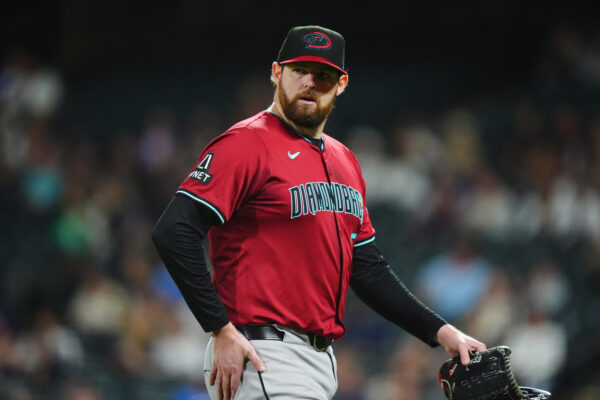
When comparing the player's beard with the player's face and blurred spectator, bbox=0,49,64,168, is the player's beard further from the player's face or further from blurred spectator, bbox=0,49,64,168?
blurred spectator, bbox=0,49,64,168

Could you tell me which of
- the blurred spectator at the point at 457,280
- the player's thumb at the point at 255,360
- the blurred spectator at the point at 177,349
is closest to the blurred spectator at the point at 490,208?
the blurred spectator at the point at 457,280

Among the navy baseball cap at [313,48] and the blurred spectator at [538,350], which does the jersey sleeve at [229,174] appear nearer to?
the navy baseball cap at [313,48]

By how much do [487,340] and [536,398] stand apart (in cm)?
416

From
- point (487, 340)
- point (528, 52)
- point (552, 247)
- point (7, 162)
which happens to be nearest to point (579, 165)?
point (552, 247)

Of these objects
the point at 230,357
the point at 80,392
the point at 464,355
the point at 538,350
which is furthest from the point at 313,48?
the point at 80,392

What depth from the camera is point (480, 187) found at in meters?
8.62

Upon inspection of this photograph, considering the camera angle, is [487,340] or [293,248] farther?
[487,340]

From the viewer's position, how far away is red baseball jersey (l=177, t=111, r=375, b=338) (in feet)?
9.41

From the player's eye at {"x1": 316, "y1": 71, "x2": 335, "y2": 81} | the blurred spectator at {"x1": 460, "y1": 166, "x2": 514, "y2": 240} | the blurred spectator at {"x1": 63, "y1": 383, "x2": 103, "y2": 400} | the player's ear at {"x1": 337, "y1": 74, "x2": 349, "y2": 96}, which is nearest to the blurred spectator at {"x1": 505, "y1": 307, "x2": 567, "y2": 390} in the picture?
the blurred spectator at {"x1": 460, "y1": 166, "x2": 514, "y2": 240}

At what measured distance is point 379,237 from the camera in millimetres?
9102

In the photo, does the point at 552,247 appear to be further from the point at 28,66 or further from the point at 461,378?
the point at 28,66

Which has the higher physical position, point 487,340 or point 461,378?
point 461,378

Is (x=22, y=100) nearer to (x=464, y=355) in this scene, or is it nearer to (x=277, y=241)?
(x=277, y=241)

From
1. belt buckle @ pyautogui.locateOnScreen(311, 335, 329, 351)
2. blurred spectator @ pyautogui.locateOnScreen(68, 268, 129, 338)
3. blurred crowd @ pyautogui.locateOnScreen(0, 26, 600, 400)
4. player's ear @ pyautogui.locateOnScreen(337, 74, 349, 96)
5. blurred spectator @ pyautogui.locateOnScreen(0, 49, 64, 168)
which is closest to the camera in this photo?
belt buckle @ pyautogui.locateOnScreen(311, 335, 329, 351)
